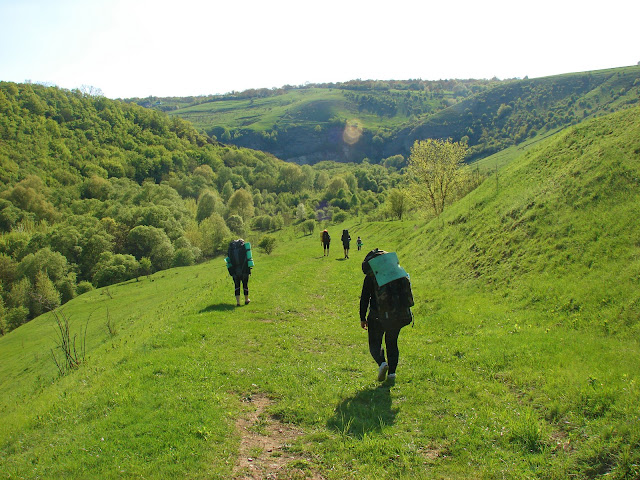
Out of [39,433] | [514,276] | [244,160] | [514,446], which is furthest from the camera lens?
[244,160]

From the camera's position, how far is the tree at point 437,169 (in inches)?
1778

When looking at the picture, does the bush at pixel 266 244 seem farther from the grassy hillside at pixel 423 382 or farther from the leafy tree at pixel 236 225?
the leafy tree at pixel 236 225

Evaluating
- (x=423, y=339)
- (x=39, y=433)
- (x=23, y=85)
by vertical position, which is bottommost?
(x=423, y=339)

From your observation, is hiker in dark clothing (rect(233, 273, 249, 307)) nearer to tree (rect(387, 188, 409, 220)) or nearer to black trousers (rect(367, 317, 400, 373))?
black trousers (rect(367, 317, 400, 373))

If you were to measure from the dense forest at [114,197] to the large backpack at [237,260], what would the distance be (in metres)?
19.0

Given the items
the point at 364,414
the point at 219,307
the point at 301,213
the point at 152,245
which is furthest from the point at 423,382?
the point at 301,213

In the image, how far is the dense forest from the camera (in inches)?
2672

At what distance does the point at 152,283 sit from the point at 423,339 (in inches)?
1811

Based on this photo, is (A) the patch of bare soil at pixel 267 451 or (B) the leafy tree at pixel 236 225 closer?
(A) the patch of bare soil at pixel 267 451

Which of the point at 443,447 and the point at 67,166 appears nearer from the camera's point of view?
the point at 443,447

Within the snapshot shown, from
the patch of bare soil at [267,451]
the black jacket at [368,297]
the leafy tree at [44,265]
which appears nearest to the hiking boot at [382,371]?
the black jacket at [368,297]

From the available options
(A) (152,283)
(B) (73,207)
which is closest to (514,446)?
(A) (152,283)

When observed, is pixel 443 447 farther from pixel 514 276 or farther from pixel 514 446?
pixel 514 276

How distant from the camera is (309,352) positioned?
1102 cm
